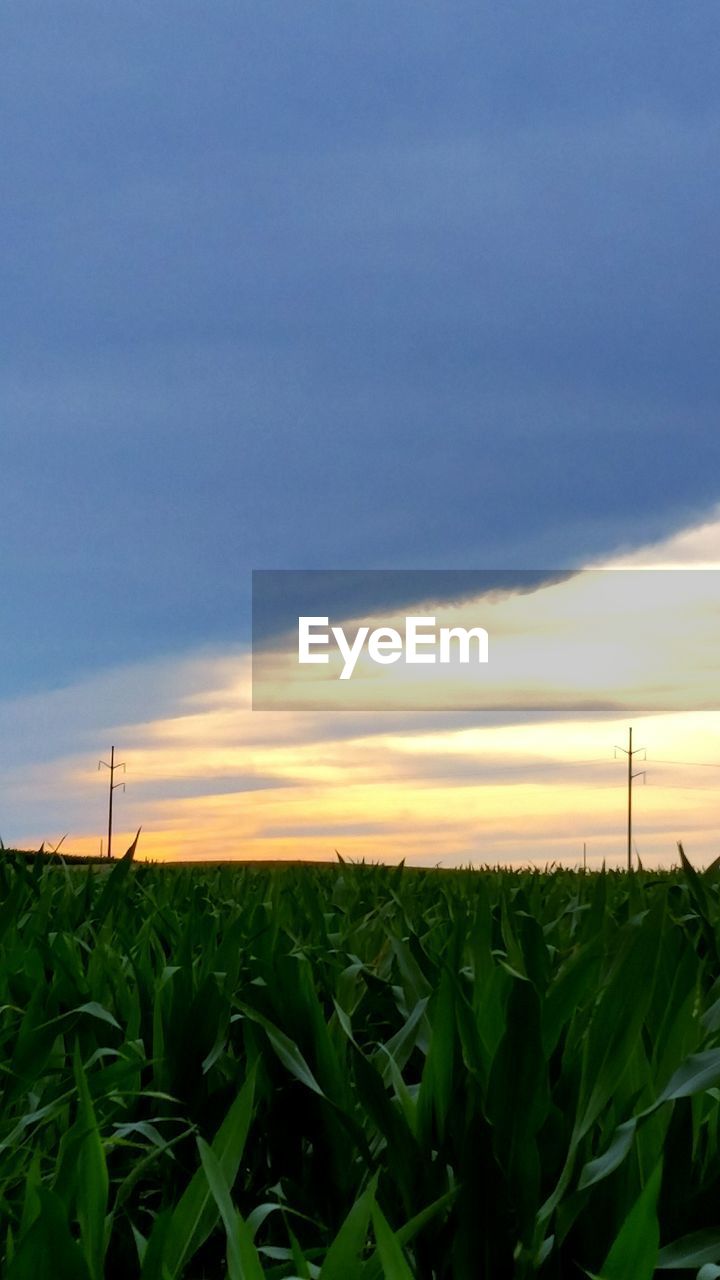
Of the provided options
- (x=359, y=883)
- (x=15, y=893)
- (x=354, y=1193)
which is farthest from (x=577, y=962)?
(x=359, y=883)

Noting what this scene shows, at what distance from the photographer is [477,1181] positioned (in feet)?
4.88

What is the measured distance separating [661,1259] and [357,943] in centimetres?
177

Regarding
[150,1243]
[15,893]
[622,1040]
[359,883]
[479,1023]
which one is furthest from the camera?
[359,883]

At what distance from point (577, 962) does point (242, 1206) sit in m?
0.73

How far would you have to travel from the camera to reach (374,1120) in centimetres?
162

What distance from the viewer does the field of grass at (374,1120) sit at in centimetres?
144

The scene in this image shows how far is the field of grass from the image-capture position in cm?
144

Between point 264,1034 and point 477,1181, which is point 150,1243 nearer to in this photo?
point 477,1181

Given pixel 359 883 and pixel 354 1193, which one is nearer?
pixel 354 1193

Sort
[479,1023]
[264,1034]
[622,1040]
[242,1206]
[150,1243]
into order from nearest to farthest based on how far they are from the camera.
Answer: [150,1243] < [622,1040] < [479,1023] < [242,1206] < [264,1034]

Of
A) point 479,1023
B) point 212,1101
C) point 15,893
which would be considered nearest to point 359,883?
point 15,893

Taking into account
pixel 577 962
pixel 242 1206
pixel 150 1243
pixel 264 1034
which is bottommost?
pixel 242 1206

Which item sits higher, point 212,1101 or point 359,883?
point 359,883

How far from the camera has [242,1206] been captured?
195cm
